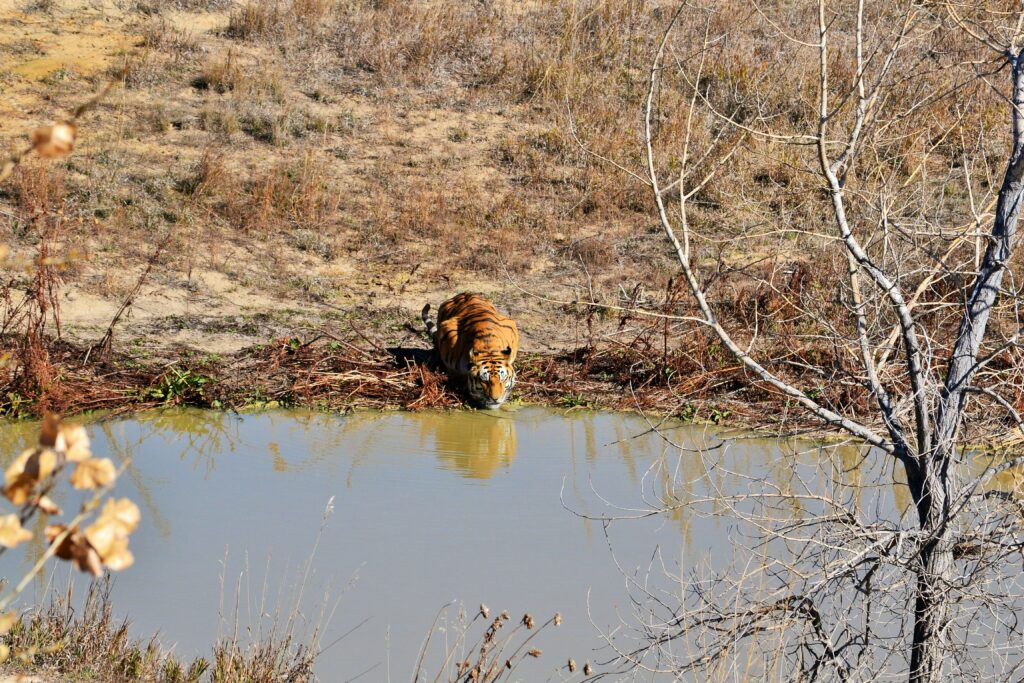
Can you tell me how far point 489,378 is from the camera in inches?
339

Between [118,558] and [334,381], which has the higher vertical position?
[118,558]

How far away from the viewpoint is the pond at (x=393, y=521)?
17.5 feet

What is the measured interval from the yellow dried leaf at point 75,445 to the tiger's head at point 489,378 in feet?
23.9

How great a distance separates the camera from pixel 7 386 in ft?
26.7

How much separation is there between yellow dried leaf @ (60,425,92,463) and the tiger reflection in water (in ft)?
20.3

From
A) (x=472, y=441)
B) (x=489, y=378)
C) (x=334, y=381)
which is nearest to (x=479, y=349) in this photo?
(x=489, y=378)

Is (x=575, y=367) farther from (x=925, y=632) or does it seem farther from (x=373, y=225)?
(x=925, y=632)

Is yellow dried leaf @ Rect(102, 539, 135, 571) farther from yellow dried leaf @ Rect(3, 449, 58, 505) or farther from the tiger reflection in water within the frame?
the tiger reflection in water

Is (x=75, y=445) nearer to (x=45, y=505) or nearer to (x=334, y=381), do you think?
(x=45, y=505)

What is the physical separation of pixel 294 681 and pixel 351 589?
51.0 inches

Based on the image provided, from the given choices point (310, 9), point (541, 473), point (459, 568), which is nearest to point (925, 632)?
point (459, 568)

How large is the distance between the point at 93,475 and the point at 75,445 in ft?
0.15

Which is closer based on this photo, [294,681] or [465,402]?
[294,681]

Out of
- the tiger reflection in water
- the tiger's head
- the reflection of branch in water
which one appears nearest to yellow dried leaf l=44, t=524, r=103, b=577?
the reflection of branch in water
